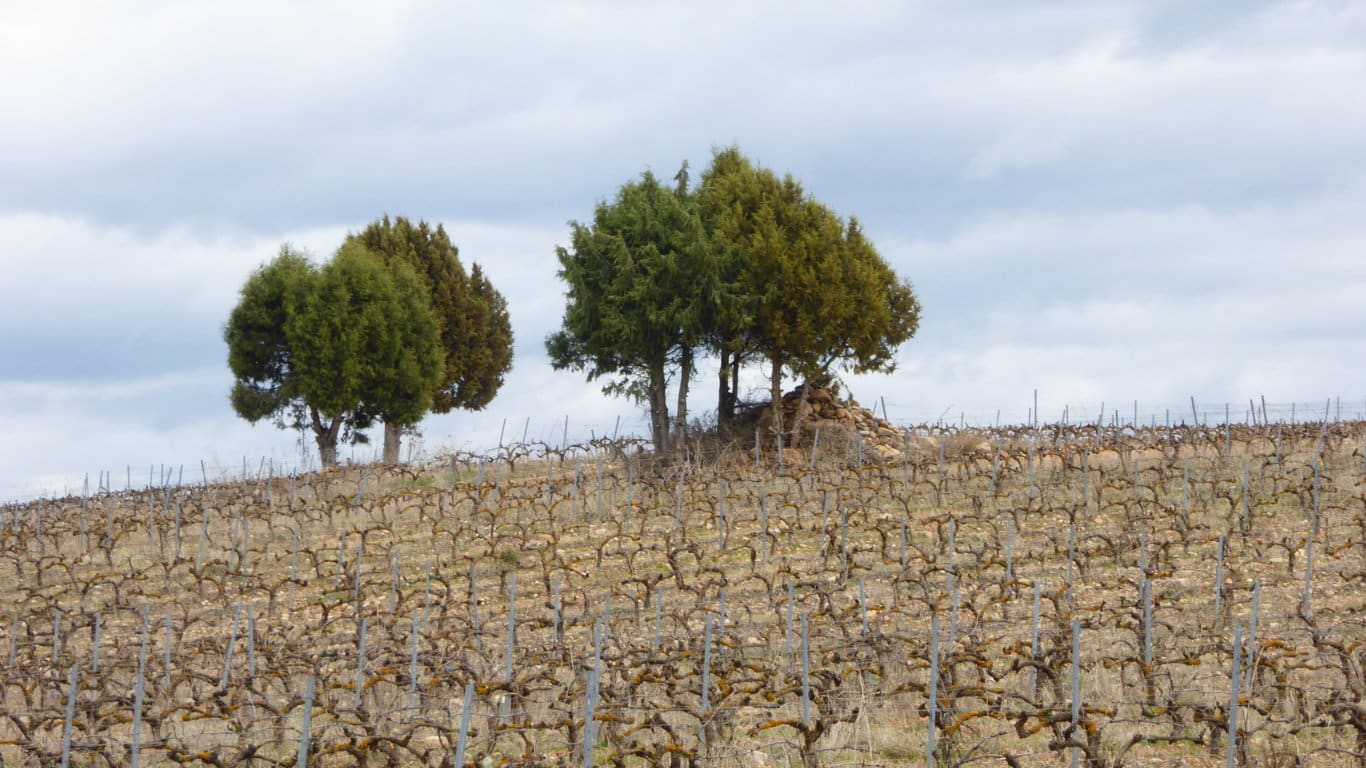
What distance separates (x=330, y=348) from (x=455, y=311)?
19.2ft

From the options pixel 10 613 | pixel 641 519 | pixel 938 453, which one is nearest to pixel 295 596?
pixel 10 613

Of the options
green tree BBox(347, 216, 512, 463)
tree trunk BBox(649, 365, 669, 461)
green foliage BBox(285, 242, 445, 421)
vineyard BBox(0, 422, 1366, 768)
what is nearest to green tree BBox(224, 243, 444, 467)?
green foliage BBox(285, 242, 445, 421)

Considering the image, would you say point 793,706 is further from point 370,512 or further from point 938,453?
point 938,453

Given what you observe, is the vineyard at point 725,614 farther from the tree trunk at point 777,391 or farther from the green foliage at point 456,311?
the green foliage at point 456,311

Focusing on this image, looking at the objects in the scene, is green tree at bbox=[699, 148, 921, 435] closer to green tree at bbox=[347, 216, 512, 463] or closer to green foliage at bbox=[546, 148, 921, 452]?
green foliage at bbox=[546, 148, 921, 452]

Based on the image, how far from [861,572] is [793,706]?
269 inches

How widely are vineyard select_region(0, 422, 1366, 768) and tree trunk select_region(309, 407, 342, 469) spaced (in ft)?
13.8

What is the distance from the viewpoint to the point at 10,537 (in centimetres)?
2644

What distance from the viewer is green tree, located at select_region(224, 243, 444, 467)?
35781mm

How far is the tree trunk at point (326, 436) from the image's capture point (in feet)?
120

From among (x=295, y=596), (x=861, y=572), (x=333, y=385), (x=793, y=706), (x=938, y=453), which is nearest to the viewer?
(x=793, y=706)

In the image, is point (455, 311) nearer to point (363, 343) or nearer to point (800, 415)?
point (363, 343)

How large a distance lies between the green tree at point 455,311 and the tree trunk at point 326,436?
3729mm

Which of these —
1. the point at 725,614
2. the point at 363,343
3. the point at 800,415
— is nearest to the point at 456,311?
the point at 363,343
